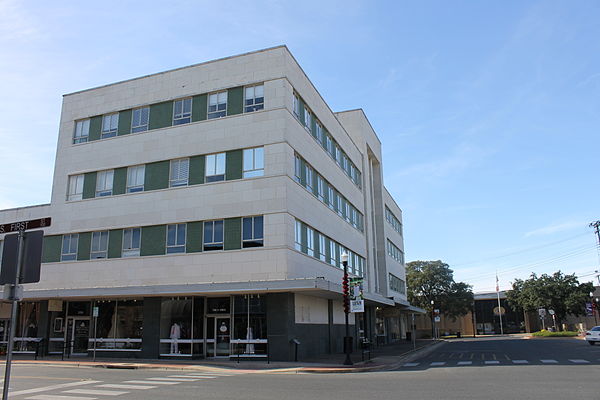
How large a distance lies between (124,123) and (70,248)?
780 cm

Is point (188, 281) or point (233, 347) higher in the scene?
point (188, 281)

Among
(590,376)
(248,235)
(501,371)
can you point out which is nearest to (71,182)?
(248,235)

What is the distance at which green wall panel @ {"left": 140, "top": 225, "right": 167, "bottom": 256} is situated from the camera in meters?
26.8

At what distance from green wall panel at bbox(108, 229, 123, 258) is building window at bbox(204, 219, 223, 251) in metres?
5.31

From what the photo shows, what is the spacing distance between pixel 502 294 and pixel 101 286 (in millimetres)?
82297

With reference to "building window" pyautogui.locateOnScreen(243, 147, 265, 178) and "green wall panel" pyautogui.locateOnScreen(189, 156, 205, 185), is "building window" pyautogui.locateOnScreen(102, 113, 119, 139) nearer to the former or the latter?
"green wall panel" pyautogui.locateOnScreen(189, 156, 205, 185)

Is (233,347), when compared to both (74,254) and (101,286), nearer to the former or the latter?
(101,286)

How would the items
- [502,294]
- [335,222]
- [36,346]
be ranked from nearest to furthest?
[36,346]
[335,222]
[502,294]

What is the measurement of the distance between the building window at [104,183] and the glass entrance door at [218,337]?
9993 millimetres

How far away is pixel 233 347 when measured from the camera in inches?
973

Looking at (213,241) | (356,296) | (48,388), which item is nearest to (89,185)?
(213,241)

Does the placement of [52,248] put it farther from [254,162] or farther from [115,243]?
[254,162]

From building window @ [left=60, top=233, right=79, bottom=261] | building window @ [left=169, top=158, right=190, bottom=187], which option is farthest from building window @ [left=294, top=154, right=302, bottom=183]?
building window @ [left=60, top=233, right=79, bottom=261]

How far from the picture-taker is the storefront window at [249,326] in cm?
2415
